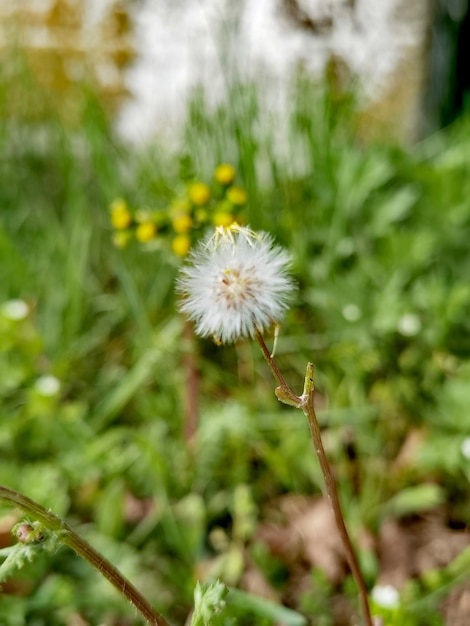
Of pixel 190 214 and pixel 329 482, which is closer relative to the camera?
pixel 329 482

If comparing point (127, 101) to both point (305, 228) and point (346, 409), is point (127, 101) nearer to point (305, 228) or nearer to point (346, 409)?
point (305, 228)

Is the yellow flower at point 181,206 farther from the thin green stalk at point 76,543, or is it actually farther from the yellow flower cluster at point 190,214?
the thin green stalk at point 76,543

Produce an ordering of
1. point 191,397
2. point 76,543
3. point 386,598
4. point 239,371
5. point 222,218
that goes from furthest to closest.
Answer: point 239,371 → point 191,397 → point 222,218 → point 386,598 → point 76,543

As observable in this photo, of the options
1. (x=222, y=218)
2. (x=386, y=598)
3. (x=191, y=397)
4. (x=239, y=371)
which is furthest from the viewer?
(x=239, y=371)

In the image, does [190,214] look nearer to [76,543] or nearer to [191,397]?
[191,397]

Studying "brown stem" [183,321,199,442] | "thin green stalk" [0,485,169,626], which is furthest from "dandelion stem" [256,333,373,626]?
"brown stem" [183,321,199,442]

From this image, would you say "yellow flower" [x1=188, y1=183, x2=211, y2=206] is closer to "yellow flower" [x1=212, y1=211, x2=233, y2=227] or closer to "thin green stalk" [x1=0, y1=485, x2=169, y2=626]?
"yellow flower" [x1=212, y1=211, x2=233, y2=227]

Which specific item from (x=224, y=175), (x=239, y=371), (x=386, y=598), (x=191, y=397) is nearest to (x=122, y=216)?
(x=224, y=175)
